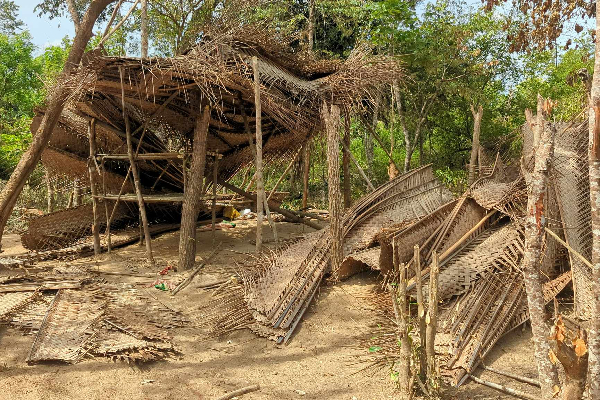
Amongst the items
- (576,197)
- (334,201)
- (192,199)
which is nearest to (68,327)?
(192,199)

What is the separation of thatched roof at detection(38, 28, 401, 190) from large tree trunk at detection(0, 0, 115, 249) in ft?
0.69

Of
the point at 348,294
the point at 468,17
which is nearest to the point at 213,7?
the point at 468,17

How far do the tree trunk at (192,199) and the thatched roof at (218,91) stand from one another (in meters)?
0.30

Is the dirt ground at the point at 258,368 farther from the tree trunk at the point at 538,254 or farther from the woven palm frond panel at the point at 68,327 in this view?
the tree trunk at the point at 538,254

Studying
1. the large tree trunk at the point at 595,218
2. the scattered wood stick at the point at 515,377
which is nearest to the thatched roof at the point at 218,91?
the scattered wood stick at the point at 515,377

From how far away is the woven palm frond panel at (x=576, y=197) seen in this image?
3865 millimetres

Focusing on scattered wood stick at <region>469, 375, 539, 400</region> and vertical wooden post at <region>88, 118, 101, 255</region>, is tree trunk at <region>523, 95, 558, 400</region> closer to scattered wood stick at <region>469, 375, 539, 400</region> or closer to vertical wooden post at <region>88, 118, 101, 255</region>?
scattered wood stick at <region>469, 375, 539, 400</region>

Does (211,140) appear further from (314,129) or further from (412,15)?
(412,15)

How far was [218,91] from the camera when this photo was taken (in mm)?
6371

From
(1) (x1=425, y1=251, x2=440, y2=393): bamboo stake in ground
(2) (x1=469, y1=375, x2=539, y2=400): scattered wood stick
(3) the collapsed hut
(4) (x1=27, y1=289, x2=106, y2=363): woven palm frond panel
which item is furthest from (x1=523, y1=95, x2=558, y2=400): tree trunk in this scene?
(4) (x1=27, y1=289, x2=106, y2=363): woven palm frond panel

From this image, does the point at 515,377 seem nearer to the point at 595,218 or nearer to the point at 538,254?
the point at 538,254

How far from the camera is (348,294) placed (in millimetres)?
4965

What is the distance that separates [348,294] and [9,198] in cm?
392

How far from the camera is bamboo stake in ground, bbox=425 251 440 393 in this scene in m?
3.00
